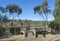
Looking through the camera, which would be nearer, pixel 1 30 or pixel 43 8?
pixel 1 30

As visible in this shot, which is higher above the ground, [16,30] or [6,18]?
[6,18]

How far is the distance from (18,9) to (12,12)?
2.16 m

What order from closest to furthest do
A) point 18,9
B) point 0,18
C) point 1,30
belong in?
point 1,30, point 0,18, point 18,9

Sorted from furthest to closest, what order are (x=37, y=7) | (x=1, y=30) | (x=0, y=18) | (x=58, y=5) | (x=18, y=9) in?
1. (x=37, y=7)
2. (x=18, y=9)
3. (x=0, y=18)
4. (x=1, y=30)
5. (x=58, y=5)

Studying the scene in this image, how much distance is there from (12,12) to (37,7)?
7892 mm

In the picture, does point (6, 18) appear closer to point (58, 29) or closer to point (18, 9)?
point (18, 9)

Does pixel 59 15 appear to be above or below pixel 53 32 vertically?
above

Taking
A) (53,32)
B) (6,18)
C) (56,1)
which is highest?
(56,1)

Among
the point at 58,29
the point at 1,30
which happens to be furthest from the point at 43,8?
the point at 1,30

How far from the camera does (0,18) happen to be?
4266cm

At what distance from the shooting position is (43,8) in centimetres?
5016

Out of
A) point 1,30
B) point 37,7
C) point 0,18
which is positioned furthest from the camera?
point 37,7

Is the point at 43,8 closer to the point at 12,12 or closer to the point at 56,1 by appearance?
the point at 12,12

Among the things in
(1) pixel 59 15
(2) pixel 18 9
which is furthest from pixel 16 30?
(1) pixel 59 15
